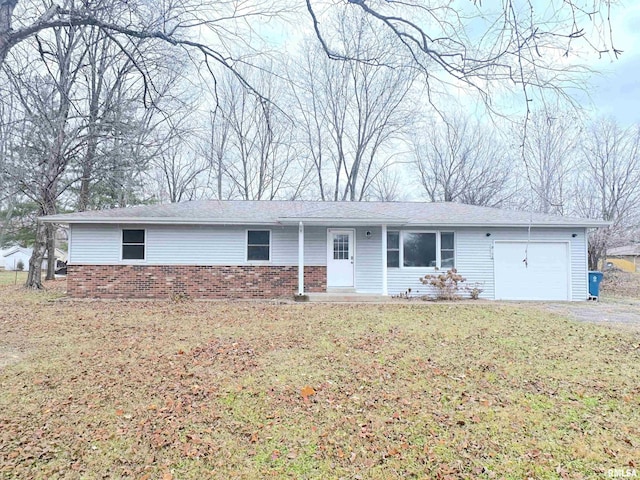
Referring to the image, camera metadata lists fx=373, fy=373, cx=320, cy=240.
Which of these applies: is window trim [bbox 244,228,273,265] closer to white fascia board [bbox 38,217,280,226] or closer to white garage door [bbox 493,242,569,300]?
white fascia board [bbox 38,217,280,226]

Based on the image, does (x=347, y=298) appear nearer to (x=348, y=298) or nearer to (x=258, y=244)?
(x=348, y=298)

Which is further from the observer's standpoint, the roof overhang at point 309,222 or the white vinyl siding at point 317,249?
the white vinyl siding at point 317,249

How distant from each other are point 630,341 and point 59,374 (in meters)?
8.63

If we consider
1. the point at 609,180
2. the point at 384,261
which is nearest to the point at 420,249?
the point at 384,261

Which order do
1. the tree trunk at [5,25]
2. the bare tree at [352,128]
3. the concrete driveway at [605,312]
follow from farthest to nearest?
the bare tree at [352,128] → the concrete driveway at [605,312] → the tree trunk at [5,25]

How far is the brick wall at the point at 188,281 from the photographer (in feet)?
38.8

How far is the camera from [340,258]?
12.5 meters

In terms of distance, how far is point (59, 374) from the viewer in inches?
183

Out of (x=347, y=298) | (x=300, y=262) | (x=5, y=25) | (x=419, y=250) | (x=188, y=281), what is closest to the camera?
(x=5, y=25)

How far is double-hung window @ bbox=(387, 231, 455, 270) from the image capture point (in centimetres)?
1243

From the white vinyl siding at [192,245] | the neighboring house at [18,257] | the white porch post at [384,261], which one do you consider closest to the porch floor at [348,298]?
the white porch post at [384,261]

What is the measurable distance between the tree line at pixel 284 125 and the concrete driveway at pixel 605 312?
2864 mm

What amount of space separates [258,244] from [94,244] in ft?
17.0

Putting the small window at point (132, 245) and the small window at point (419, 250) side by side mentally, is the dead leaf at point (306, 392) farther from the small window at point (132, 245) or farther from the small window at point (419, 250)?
the small window at point (132, 245)
